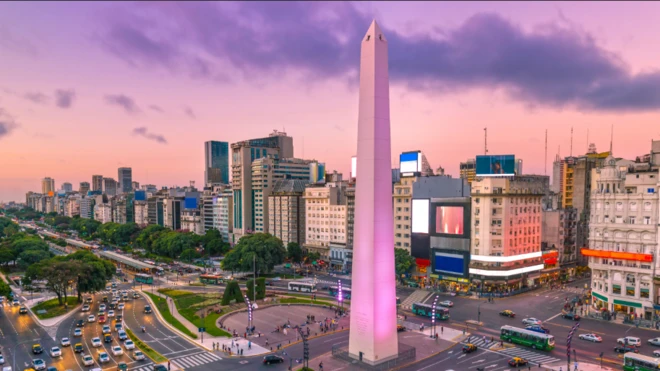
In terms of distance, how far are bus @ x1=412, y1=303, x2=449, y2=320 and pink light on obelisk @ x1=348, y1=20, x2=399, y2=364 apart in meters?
24.9

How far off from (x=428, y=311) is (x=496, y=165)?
3491cm

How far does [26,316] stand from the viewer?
6812 centimetres

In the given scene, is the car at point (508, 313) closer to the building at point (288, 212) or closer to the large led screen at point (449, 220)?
the large led screen at point (449, 220)

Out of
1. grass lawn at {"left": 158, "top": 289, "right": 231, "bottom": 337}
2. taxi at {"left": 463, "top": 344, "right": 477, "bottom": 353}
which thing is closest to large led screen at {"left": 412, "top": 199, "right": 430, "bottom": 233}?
grass lawn at {"left": 158, "top": 289, "right": 231, "bottom": 337}

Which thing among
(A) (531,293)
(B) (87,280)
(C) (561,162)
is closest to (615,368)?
(A) (531,293)

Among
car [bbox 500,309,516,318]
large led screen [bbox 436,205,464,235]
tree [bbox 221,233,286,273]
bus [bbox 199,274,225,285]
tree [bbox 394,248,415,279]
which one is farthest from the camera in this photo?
bus [bbox 199,274,225,285]

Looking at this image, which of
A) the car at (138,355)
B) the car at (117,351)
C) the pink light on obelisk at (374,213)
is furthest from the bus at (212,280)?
the pink light on obelisk at (374,213)

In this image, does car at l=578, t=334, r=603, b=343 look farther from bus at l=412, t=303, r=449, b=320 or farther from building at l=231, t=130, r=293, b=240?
building at l=231, t=130, r=293, b=240

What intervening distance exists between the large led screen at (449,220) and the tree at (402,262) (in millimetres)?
8060

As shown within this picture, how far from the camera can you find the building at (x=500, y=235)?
3258 inches

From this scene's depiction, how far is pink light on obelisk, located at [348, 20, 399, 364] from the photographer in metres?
40.8

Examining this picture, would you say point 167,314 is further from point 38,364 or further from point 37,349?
point 38,364

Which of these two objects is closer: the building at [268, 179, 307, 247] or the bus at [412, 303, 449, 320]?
the bus at [412, 303, 449, 320]

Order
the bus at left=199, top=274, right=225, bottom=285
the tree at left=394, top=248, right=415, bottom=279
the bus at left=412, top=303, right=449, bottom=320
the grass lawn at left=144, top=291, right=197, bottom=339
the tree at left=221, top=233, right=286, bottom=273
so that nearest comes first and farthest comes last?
the grass lawn at left=144, top=291, right=197, bottom=339 < the bus at left=412, top=303, right=449, bottom=320 < the tree at left=394, top=248, right=415, bottom=279 < the tree at left=221, top=233, right=286, bottom=273 < the bus at left=199, top=274, right=225, bottom=285
